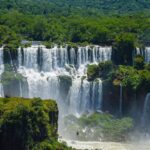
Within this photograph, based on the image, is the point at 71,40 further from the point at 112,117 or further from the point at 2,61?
the point at 112,117

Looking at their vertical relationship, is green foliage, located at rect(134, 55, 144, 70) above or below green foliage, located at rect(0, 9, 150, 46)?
below

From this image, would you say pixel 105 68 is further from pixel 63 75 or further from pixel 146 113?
pixel 146 113

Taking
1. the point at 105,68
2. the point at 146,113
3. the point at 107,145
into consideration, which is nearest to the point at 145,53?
the point at 105,68

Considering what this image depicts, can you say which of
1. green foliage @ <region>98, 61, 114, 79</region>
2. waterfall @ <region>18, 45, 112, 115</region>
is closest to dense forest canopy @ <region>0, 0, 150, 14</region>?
waterfall @ <region>18, 45, 112, 115</region>

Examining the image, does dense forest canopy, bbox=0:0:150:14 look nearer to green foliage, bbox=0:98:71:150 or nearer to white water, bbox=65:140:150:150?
white water, bbox=65:140:150:150

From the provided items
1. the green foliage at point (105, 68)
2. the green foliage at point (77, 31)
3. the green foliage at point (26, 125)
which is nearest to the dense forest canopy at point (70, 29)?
the green foliage at point (77, 31)

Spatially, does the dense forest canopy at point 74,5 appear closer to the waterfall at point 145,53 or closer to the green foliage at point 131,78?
the waterfall at point 145,53

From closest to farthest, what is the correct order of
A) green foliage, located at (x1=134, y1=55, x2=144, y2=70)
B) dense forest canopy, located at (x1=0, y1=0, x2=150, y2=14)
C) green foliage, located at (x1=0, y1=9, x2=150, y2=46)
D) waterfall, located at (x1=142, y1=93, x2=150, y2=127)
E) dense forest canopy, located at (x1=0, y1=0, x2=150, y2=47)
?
1. waterfall, located at (x1=142, y1=93, x2=150, y2=127)
2. green foliage, located at (x1=134, y1=55, x2=144, y2=70)
3. green foliage, located at (x1=0, y1=9, x2=150, y2=46)
4. dense forest canopy, located at (x1=0, y1=0, x2=150, y2=47)
5. dense forest canopy, located at (x1=0, y1=0, x2=150, y2=14)
